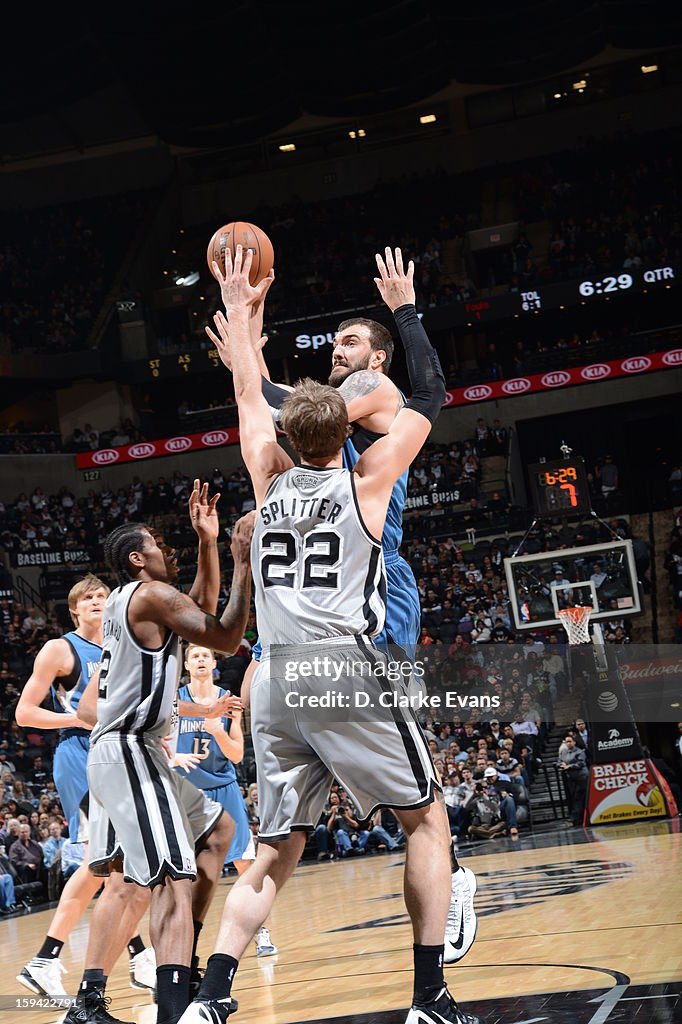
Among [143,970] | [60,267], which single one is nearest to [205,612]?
[143,970]

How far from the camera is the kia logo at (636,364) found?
2817 centimetres

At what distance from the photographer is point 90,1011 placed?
4426 millimetres

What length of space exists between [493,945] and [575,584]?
1201cm

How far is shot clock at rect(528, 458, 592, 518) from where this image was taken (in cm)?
1909

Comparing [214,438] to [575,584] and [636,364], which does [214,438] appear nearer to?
[636,364]

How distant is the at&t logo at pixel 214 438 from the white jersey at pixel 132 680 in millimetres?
25571

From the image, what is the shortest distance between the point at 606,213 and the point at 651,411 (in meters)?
6.34

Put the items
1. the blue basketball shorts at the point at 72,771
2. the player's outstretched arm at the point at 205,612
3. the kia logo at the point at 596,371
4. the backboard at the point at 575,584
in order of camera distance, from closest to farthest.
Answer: the player's outstretched arm at the point at 205,612 → the blue basketball shorts at the point at 72,771 → the backboard at the point at 575,584 → the kia logo at the point at 596,371

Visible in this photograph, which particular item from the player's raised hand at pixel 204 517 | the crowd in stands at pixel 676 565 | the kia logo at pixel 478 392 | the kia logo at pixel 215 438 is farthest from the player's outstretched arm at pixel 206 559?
the kia logo at pixel 215 438

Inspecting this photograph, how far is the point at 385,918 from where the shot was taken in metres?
7.99

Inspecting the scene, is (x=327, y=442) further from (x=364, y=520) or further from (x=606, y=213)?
(x=606, y=213)

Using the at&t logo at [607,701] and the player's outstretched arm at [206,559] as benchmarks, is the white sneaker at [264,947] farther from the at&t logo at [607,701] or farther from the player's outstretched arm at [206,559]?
the at&t logo at [607,701]

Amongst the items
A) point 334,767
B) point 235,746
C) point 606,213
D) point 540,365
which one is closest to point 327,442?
→ point 334,767

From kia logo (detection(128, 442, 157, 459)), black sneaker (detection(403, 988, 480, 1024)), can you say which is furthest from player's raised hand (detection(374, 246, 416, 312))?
kia logo (detection(128, 442, 157, 459))
